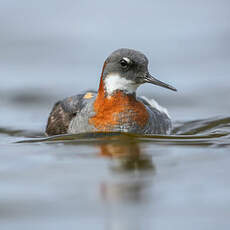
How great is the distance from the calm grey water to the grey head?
2.73ft

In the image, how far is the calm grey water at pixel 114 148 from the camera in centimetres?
552

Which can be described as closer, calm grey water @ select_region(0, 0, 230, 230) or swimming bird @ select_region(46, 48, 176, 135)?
calm grey water @ select_region(0, 0, 230, 230)

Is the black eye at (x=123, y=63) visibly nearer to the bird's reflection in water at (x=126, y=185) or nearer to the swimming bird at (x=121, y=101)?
the swimming bird at (x=121, y=101)

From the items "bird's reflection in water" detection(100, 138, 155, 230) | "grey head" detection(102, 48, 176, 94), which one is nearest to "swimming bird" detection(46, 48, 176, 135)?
"grey head" detection(102, 48, 176, 94)

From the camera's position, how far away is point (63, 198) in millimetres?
5883

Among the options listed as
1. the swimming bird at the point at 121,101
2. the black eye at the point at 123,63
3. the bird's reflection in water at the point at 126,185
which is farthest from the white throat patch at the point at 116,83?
the bird's reflection in water at the point at 126,185

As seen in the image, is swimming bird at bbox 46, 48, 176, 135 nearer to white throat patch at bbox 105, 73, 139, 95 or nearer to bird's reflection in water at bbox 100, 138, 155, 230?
white throat patch at bbox 105, 73, 139, 95

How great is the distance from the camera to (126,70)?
891 cm

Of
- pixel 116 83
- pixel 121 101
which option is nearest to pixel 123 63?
pixel 116 83

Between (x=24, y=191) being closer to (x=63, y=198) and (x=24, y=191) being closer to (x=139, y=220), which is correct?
(x=63, y=198)

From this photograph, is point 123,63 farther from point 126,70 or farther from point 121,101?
point 121,101

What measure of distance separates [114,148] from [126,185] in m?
1.65

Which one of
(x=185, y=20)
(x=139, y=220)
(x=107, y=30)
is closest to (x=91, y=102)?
(x=139, y=220)

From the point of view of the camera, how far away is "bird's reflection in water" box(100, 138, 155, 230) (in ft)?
17.5
